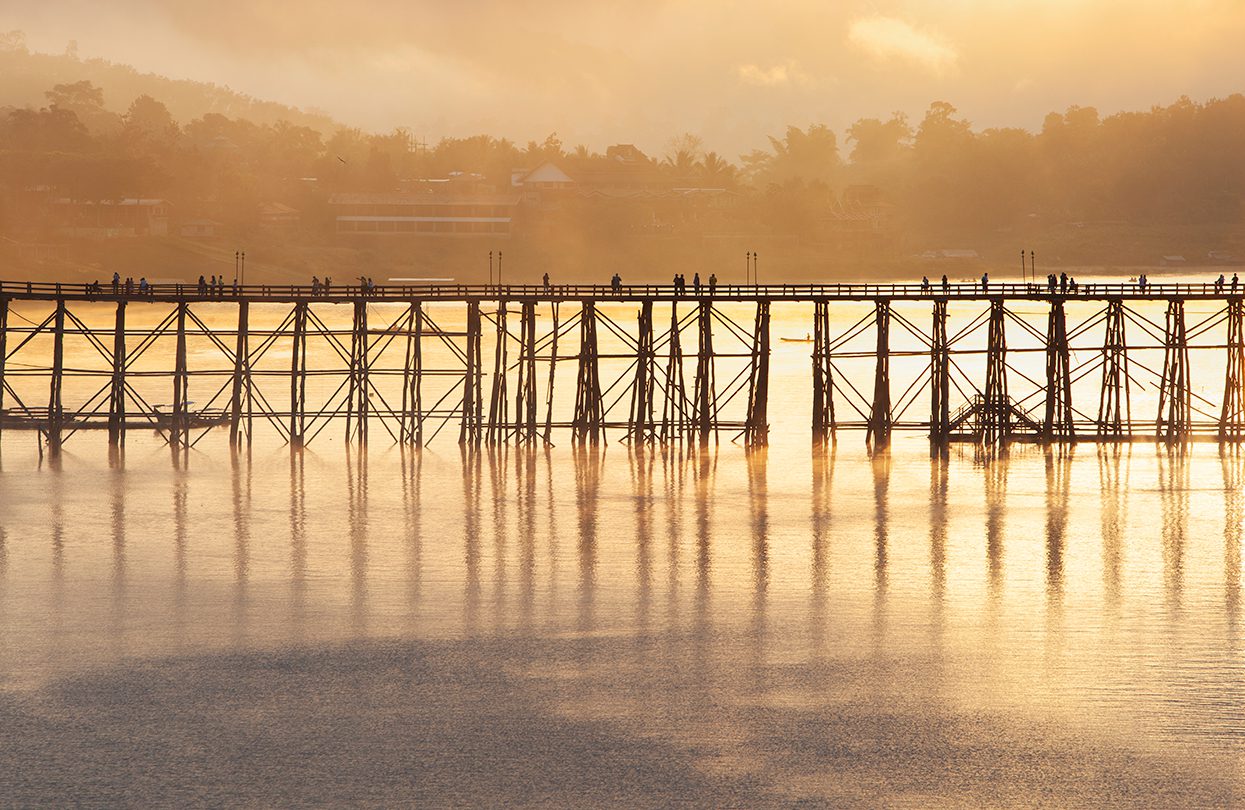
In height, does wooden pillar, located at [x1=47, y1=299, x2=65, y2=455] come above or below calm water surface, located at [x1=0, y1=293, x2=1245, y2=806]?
above

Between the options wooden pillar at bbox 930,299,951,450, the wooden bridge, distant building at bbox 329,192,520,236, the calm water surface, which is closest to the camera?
the calm water surface

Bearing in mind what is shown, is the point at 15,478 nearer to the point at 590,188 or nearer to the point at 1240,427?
the point at 1240,427

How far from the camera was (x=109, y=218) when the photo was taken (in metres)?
106

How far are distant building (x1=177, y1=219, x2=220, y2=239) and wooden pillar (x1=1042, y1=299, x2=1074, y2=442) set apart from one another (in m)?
74.9

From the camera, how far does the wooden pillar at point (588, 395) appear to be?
47.2 m

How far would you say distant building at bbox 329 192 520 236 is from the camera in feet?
376

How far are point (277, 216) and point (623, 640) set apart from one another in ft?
309

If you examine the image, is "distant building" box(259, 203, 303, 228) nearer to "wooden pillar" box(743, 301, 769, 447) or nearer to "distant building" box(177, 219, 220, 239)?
"distant building" box(177, 219, 220, 239)

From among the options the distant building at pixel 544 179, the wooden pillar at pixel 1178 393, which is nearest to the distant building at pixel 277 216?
the distant building at pixel 544 179

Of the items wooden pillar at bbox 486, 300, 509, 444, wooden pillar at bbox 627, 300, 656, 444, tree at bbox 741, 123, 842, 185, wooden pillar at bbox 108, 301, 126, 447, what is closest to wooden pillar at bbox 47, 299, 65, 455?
wooden pillar at bbox 108, 301, 126, 447

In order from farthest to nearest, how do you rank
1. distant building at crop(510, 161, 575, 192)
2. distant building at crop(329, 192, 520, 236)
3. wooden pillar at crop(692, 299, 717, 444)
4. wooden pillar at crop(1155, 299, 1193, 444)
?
distant building at crop(510, 161, 575, 192)
distant building at crop(329, 192, 520, 236)
wooden pillar at crop(692, 299, 717, 444)
wooden pillar at crop(1155, 299, 1193, 444)

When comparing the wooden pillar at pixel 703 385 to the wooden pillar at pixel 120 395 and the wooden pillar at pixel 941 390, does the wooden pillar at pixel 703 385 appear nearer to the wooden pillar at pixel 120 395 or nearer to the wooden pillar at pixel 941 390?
the wooden pillar at pixel 941 390

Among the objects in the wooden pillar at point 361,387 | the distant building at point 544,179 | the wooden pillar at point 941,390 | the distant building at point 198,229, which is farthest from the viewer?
the distant building at point 544,179

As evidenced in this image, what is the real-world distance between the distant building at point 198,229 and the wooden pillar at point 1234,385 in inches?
3059
